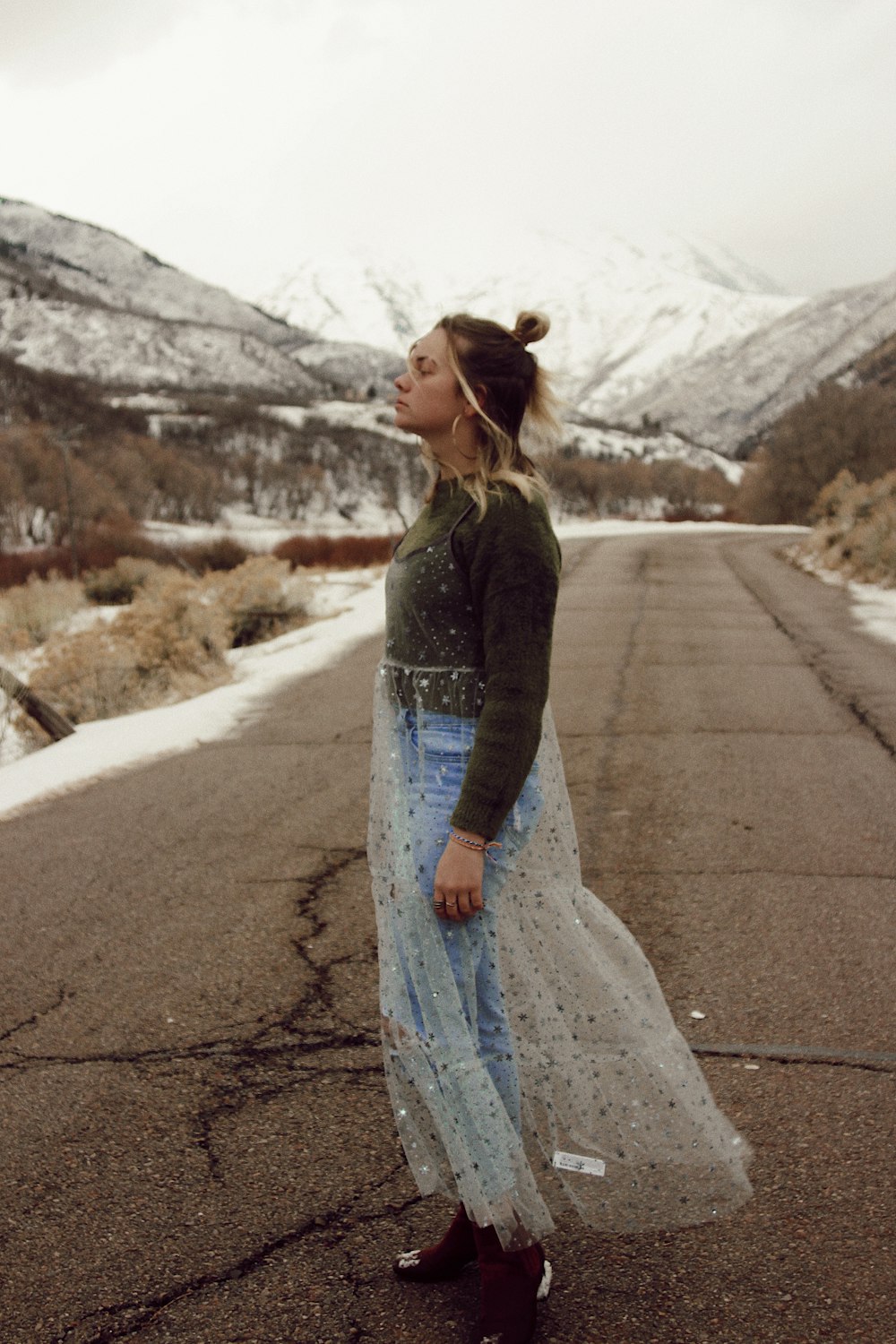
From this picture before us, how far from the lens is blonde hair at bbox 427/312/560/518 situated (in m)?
Result: 2.07

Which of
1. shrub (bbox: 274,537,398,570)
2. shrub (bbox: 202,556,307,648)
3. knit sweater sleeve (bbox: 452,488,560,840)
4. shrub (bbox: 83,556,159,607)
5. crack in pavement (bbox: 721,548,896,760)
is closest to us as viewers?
knit sweater sleeve (bbox: 452,488,560,840)

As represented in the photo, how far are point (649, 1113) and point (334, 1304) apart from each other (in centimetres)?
73

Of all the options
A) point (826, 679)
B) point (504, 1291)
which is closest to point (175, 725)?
point (826, 679)

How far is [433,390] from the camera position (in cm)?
211

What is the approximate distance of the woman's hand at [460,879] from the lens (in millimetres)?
2010

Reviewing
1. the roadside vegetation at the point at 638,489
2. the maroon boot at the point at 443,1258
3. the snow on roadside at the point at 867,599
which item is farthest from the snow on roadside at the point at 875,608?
the roadside vegetation at the point at 638,489

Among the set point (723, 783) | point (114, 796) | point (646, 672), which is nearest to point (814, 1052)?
point (723, 783)

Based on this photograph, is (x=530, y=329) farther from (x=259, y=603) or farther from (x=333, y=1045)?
(x=259, y=603)

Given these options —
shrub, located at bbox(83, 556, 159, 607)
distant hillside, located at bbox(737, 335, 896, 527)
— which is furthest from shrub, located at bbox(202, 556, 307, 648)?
distant hillside, located at bbox(737, 335, 896, 527)

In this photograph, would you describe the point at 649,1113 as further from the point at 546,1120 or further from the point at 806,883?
the point at 806,883

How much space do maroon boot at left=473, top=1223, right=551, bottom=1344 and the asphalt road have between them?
0.41ft

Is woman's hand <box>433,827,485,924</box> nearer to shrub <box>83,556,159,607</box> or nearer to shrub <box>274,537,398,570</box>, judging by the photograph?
shrub <box>83,556,159,607</box>

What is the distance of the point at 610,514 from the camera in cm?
8638
